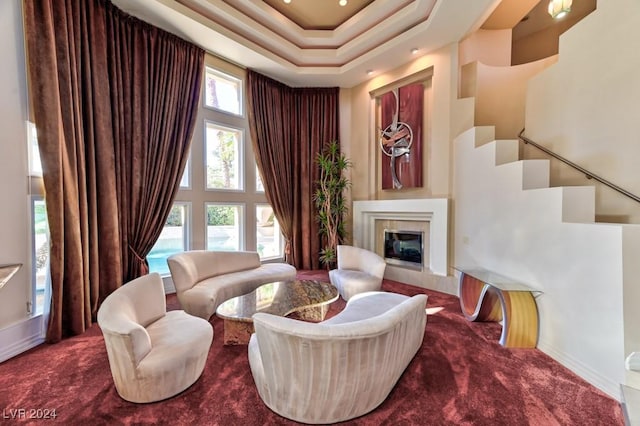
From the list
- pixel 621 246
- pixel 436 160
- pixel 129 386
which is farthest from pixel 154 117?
pixel 621 246

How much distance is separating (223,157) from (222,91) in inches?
45.9

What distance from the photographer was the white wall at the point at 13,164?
7.53 ft

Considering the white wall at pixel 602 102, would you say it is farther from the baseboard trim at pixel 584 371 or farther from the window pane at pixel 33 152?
the window pane at pixel 33 152

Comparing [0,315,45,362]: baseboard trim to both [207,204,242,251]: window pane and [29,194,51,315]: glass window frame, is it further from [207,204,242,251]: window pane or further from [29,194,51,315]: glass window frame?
[207,204,242,251]: window pane

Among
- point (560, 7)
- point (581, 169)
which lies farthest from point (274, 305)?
point (560, 7)

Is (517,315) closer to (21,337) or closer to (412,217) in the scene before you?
(412,217)

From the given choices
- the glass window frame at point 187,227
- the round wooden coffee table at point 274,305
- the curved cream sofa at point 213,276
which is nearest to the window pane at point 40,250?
the curved cream sofa at point 213,276

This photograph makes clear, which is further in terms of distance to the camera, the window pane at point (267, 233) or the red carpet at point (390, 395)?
the window pane at point (267, 233)

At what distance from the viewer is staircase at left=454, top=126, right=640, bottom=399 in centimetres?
187

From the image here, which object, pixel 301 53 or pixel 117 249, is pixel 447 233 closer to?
pixel 301 53

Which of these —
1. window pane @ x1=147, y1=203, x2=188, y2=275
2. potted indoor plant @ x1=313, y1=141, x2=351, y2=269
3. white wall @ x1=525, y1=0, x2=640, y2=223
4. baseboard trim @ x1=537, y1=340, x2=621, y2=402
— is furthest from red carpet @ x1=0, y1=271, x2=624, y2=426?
potted indoor plant @ x1=313, y1=141, x2=351, y2=269

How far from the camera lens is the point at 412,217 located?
4633mm

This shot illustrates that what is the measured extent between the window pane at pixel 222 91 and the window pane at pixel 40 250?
266cm

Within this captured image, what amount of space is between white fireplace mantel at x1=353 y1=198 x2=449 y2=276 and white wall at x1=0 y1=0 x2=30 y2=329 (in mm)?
4620
